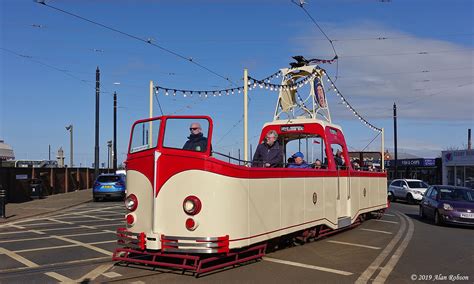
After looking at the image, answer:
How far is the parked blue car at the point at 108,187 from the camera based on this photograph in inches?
1009

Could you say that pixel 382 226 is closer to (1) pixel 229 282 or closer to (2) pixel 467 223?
(2) pixel 467 223

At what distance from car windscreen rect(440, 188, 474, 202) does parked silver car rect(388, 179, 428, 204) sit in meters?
12.6

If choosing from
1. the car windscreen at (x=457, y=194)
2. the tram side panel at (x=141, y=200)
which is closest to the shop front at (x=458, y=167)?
the car windscreen at (x=457, y=194)

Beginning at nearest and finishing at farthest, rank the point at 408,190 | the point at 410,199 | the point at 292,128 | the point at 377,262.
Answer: the point at 377,262
the point at 292,128
the point at 410,199
the point at 408,190

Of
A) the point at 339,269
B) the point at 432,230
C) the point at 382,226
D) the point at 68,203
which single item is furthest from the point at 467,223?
the point at 68,203

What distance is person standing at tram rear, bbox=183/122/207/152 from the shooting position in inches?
298

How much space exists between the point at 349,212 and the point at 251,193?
569cm

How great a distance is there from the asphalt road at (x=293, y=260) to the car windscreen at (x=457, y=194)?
2.60m

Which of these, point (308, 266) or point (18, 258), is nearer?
point (308, 266)

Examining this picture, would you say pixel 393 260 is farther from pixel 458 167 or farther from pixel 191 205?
pixel 458 167

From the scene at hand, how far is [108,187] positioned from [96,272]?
18619mm

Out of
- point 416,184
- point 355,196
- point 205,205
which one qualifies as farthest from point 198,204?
point 416,184

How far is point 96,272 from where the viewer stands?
7648 millimetres

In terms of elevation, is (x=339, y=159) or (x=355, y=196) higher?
(x=339, y=159)
